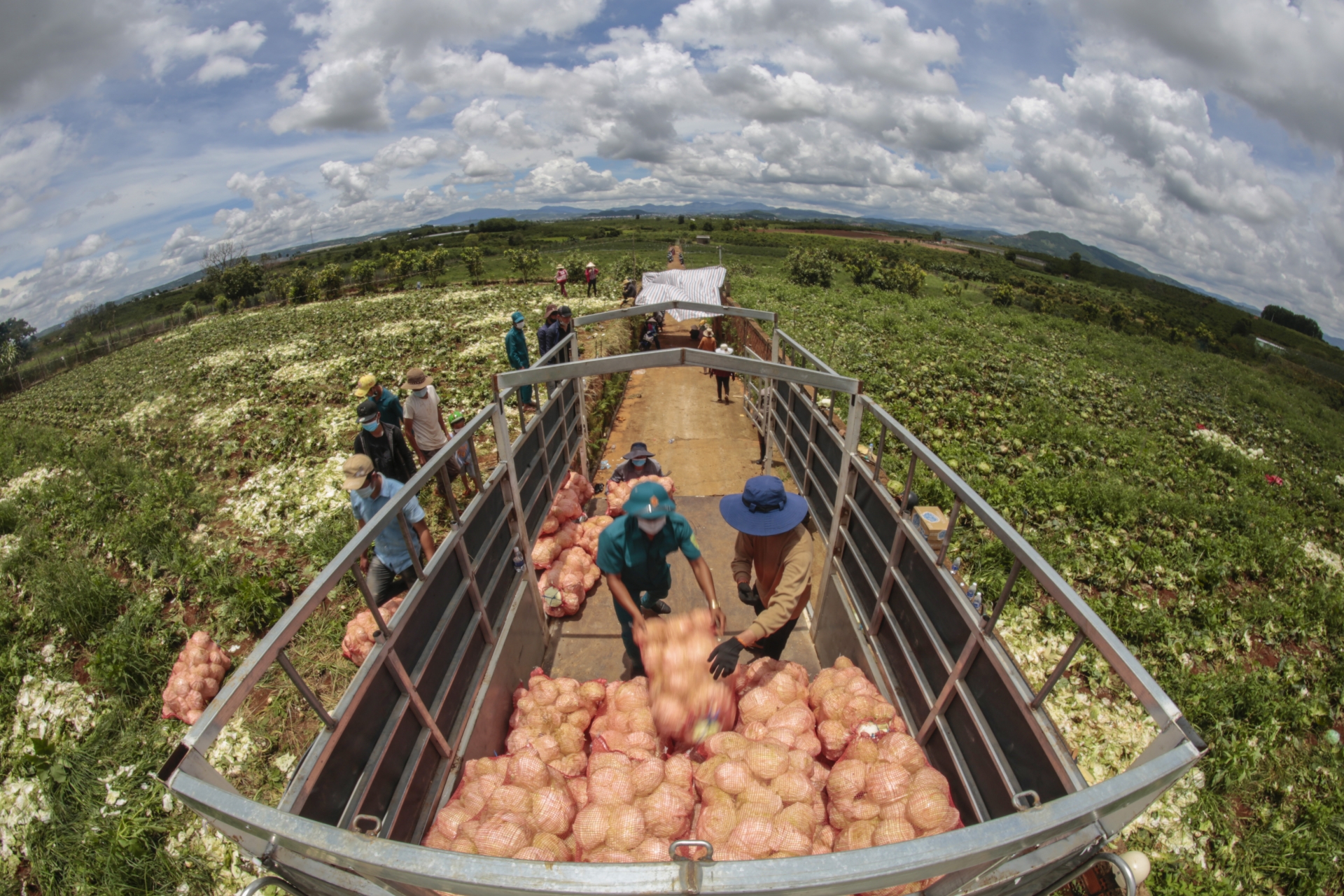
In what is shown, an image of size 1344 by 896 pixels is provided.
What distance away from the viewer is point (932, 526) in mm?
3240

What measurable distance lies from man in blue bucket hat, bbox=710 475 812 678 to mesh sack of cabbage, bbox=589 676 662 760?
55cm

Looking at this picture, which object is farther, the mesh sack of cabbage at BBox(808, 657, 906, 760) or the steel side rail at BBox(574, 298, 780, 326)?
the steel side rail at BBox(574, 298, 780, 326)

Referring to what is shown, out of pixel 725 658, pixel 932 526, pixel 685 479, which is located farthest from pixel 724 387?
pixel 725 658

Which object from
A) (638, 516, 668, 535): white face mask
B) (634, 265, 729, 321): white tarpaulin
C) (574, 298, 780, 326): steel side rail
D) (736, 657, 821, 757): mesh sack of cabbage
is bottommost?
(736, 657, 821, 757): mesh sack of cabbage

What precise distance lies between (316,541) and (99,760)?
102 inches

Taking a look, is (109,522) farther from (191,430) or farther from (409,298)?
(409,298)

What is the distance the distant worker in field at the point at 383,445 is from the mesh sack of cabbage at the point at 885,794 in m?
4.43

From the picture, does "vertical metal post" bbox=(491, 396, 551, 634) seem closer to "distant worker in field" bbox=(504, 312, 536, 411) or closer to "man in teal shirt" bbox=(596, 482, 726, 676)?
"man in teal shirt" bbox=(596, 482, 726, 676)

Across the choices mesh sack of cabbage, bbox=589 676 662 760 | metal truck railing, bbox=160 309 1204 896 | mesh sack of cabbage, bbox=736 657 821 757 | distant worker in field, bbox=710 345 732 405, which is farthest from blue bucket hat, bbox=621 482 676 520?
distant worker in field, bbox=710 345 732 405

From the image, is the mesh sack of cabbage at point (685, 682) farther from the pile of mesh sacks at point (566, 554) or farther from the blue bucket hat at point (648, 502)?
the pile of mesh sacks at point (566, 554)

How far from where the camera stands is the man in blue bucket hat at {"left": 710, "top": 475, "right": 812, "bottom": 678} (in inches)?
134

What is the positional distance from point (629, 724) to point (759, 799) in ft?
3.37

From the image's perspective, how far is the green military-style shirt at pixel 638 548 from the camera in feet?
11.8

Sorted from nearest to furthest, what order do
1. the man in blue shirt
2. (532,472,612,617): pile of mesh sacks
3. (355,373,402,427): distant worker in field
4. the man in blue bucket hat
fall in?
the man in blue bucket hat < the man in blue shirt < (532,472,612,617): pile of mesh sacks < (355,373,402,427): distant worker in field
